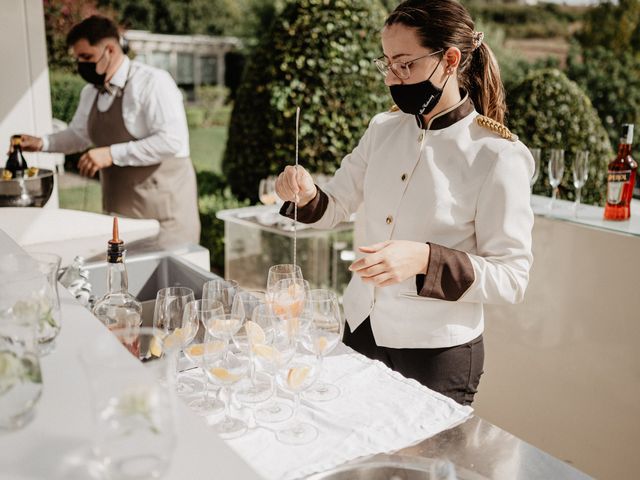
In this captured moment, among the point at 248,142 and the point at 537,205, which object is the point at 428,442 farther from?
the point at 248,142

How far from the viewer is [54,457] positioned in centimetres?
80

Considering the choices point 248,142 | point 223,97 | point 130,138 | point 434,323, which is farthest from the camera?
point 223,97

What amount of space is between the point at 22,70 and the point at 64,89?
4246 millimetres

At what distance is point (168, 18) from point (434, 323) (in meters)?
11.8

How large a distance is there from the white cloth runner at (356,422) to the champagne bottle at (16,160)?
2155 mm

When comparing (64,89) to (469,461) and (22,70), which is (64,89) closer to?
(22,70)

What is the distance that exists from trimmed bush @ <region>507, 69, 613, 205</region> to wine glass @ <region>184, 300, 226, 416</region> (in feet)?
10.4

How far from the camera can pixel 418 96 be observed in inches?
72.4

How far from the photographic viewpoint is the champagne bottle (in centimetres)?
305

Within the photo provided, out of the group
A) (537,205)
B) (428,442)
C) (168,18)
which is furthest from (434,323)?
(168,18)

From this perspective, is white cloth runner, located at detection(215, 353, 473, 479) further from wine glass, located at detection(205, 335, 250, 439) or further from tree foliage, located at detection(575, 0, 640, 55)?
tree foliage, located at detection(575, 0, 640, 55)

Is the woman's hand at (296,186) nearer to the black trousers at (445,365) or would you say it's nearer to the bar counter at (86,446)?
the black trousers at (445,365)

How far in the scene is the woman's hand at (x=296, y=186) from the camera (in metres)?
1.95

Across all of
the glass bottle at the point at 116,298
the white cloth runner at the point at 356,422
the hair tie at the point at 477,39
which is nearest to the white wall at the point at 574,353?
the hair tie at the point at 477,39
